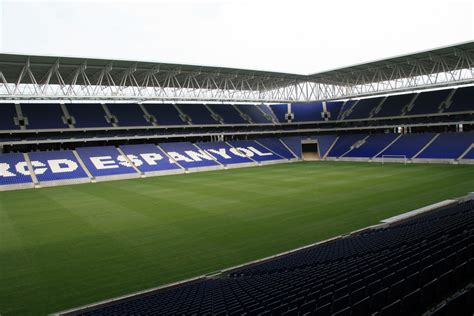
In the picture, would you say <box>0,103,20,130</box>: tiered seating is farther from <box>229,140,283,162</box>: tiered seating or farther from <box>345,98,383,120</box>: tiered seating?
<box>345,98,383,120</box>: tiered seating

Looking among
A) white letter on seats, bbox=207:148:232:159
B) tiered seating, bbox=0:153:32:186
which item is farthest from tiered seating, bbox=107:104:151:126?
tiered seating, bbox=0:153:32:186

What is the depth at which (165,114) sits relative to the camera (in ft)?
169

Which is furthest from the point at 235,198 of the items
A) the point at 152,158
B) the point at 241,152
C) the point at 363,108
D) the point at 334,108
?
the point at 334,108

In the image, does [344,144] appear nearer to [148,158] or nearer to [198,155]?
[198,155]

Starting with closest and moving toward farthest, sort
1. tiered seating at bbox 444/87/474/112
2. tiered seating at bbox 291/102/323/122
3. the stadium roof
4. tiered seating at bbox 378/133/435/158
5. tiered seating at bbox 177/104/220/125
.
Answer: the stadium roof → tiered seating at bbox 444/87/474/112 → tiered seating at bbox 378/133/435/158 → tiered seating at bbox 177/104/220/125 → tiered seating at bbox 291/102/323/122

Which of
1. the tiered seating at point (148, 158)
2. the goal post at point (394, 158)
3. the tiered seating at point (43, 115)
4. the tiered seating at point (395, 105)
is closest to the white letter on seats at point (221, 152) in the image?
the tiered seating at point (148, 158)

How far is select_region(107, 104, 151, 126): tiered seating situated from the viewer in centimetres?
4690

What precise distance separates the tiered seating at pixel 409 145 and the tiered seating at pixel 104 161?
32931 millimetres

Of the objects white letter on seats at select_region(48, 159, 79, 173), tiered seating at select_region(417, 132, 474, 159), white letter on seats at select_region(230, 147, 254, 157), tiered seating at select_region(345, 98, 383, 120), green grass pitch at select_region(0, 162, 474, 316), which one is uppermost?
tiered seating at select_region(345, 98, 383, 120)

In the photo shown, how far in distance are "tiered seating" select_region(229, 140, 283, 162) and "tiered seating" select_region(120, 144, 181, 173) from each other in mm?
11994

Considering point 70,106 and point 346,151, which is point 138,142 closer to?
point 70,106

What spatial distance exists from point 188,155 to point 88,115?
14.1 metres

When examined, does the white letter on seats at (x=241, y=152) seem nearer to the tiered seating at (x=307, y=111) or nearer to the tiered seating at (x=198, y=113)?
the tiered seating at (x=198, y=113)

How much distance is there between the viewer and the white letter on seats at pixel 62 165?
1471 inches
